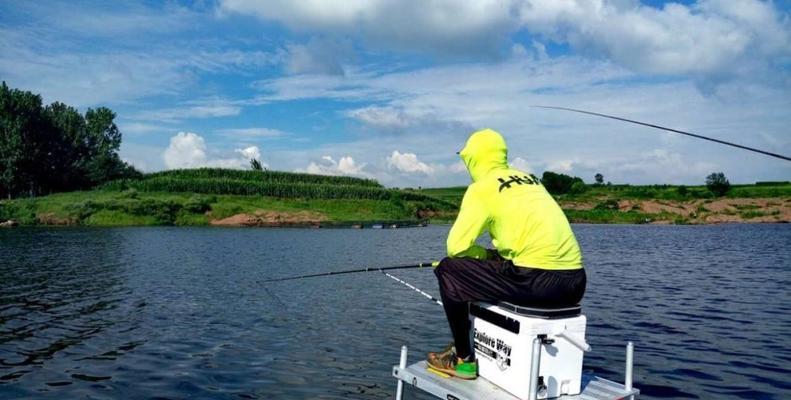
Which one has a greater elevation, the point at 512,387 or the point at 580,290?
the point at 580,290

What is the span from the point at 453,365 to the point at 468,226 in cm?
180

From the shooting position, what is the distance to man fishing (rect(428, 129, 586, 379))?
6520 mm

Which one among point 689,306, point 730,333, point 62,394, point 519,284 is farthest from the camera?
point 689,306

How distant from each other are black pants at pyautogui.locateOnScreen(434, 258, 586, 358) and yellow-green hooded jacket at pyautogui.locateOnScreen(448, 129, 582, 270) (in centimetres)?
12

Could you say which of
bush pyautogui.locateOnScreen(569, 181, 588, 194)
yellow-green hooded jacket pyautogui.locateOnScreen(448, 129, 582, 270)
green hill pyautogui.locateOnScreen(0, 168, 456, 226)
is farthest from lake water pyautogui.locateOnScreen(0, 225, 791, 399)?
bush pyautogui.locateOnScreen(569, 181, 588, 194)

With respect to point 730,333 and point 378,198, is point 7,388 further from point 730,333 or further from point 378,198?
point 378,198

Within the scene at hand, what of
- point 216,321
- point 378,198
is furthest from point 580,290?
point 378,198

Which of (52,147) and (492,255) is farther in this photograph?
(52,147)

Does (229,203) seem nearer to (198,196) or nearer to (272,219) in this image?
(198,196)

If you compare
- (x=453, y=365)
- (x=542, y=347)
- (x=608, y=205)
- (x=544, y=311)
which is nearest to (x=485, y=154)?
(x=544, y=311)

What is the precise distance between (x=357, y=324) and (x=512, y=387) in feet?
28.8

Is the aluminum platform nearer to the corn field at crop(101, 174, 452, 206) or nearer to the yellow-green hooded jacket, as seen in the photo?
the yellow-green hooded jacket

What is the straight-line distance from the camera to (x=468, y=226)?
22.4 feet

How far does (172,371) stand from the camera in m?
11.0
